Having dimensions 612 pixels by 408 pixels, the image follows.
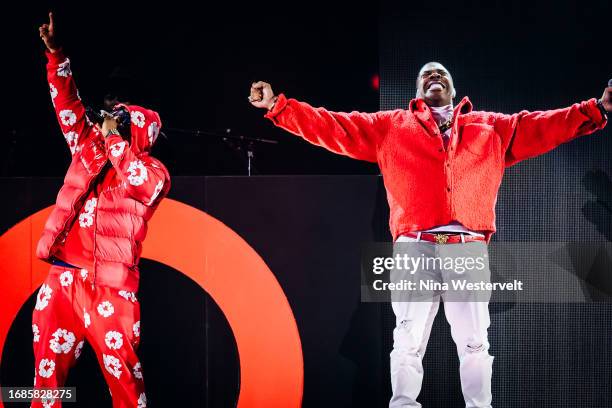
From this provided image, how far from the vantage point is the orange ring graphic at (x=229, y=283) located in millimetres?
3848

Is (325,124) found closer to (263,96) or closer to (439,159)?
(263,96)

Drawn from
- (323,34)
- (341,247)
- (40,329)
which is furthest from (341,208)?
(40,329)

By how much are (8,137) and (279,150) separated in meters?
1.60

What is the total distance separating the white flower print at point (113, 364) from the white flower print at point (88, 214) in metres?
0.63

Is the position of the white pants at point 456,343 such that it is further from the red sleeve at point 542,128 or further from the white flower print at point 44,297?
the white flower print at point 44,297

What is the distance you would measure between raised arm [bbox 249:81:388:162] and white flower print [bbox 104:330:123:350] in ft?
4.17

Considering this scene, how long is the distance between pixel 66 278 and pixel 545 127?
2.44m

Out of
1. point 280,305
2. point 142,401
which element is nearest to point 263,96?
point 280,305

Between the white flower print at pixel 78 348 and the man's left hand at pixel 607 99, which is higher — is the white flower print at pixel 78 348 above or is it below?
below

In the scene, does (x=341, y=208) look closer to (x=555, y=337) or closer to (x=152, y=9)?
(x=555, y=337)

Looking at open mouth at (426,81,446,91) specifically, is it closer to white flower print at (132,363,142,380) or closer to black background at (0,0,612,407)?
black background at (0,0,612,407)

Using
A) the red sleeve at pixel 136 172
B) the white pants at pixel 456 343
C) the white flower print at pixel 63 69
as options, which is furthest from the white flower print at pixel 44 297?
the white pants at pixel 456 343

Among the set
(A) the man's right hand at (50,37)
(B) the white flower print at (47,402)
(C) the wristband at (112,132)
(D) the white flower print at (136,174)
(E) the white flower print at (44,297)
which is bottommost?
(B) the white flower print at (47,402)

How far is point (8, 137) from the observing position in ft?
14.4
